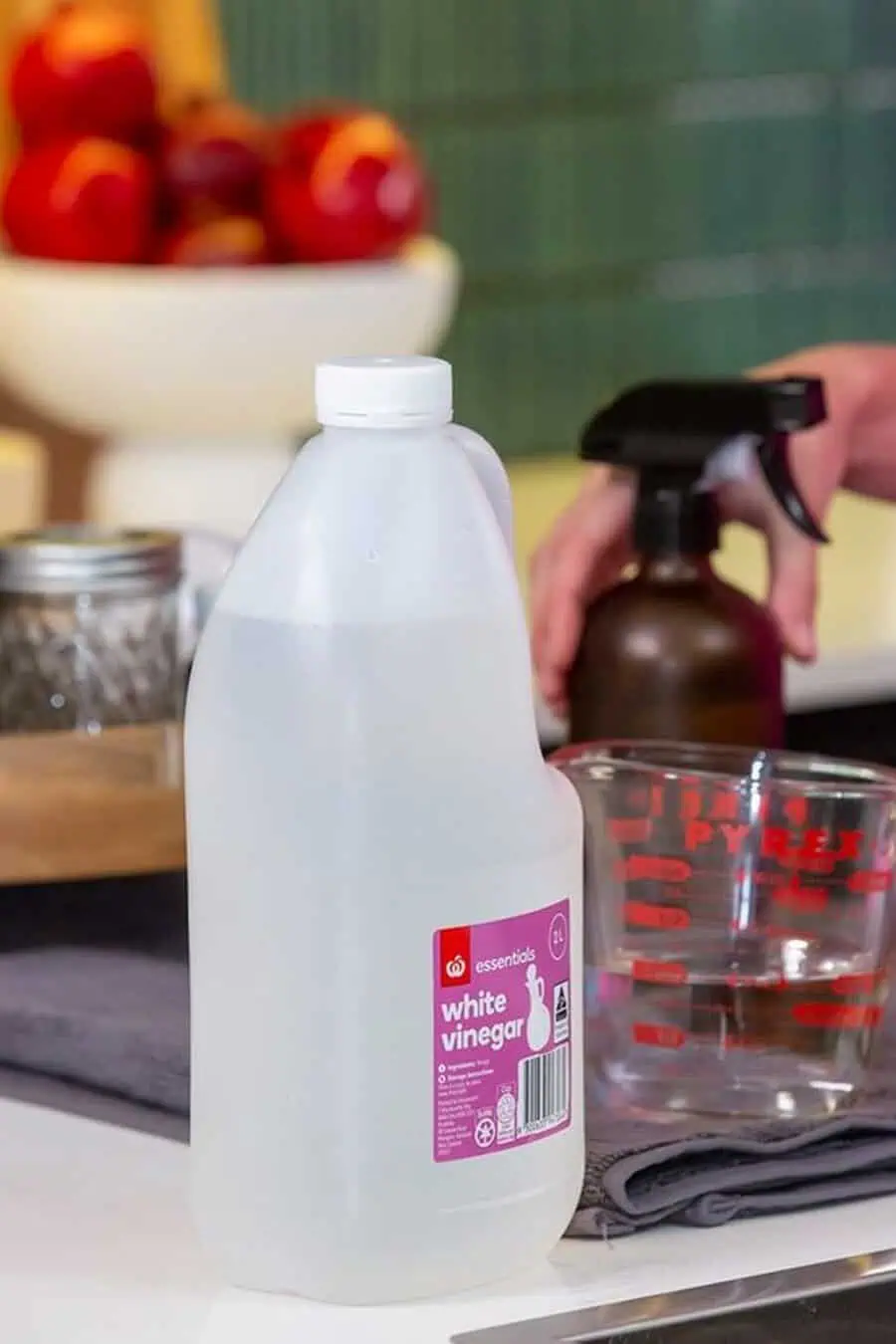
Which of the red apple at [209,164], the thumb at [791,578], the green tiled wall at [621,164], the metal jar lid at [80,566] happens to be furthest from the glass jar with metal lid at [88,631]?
the green tiled wall at [621,164]

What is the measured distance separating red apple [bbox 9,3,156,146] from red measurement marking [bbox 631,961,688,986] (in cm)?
108

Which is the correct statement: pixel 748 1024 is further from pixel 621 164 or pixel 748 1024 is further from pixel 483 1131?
pixel 621 164

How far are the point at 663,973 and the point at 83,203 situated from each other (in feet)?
3.28

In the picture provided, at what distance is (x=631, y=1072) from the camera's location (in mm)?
720

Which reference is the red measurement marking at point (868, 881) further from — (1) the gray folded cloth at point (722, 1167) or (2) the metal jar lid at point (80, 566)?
(2) the metal jar lid at point (80, 566)

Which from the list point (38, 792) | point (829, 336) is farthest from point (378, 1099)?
point (829, 336)

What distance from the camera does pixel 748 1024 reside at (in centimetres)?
71

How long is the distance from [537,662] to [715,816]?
0.83 ft

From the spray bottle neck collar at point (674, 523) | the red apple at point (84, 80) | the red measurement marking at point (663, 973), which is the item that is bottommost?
the red measurement marking at point (663, 973)

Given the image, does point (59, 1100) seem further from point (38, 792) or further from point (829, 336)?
point (829, 336)

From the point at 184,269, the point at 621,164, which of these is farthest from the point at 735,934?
the point at 621,164

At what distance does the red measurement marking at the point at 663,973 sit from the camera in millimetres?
710

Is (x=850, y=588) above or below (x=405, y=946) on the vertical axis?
below

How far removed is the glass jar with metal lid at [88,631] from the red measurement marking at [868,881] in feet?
1.11
